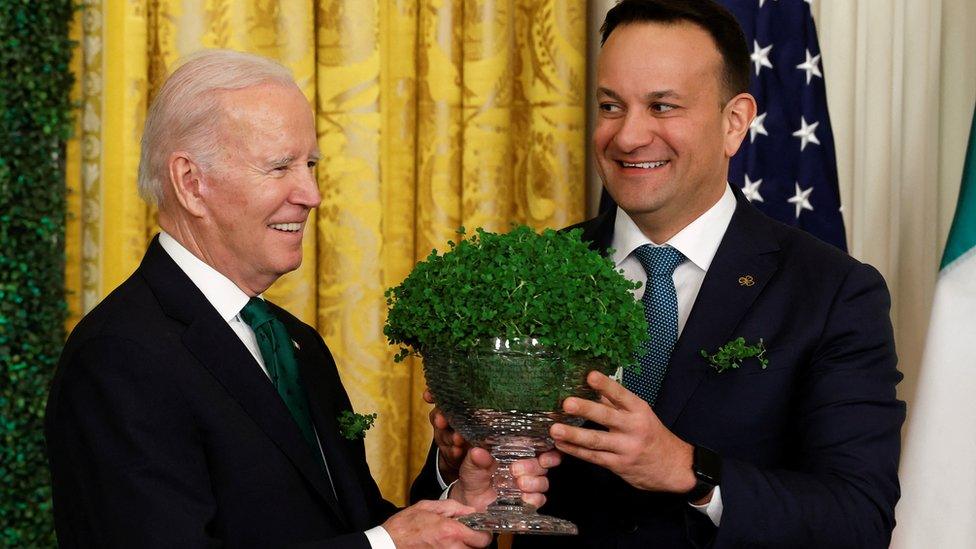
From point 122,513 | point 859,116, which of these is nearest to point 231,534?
point 122,513

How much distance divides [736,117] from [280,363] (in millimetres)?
1103

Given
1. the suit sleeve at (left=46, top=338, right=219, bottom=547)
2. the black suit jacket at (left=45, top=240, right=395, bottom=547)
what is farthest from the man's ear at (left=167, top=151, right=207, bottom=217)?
the suit sleeve at (left=46, top=338, right=219, bottom=547)

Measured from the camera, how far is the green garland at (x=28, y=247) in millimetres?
3463

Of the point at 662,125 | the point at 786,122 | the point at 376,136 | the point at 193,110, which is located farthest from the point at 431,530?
the point at 786,122

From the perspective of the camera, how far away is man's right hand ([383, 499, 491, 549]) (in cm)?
194

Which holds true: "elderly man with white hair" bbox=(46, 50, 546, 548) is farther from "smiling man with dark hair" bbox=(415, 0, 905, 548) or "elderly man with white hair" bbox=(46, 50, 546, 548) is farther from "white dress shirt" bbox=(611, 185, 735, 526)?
"white dress shirt" bbox=(611, 185, 735, 526)

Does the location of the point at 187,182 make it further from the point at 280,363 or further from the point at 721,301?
the point at 721,301

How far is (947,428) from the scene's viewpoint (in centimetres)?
284

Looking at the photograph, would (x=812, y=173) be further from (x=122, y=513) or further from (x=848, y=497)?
(x=122, y=513)

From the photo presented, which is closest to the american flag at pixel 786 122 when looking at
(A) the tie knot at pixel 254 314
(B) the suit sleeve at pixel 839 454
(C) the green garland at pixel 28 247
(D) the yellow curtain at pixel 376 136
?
(D) the yellow curtain at pixel 376 136

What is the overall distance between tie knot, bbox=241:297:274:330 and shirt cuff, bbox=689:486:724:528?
0.84 metres

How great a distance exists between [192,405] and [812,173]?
2.16 metres

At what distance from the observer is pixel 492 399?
6.04 ft

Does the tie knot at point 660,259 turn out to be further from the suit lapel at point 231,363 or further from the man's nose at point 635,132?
the suit lapel at point 231,363
